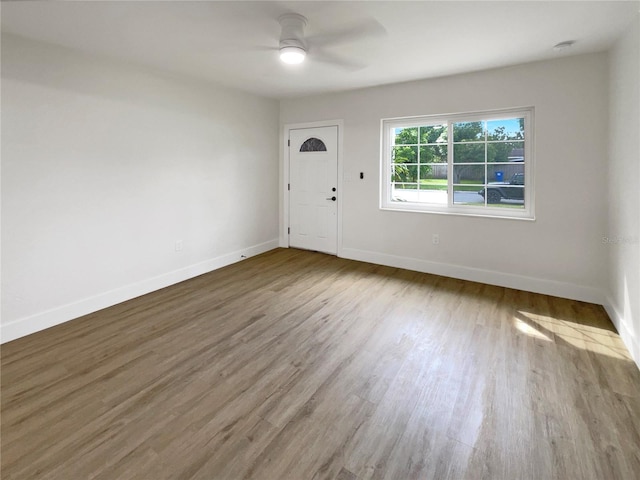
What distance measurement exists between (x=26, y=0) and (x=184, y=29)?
98 centimetres

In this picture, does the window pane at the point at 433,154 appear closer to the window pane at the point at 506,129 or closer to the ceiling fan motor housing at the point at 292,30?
the window pane at the point at 506,129

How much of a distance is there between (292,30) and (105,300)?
3.10 m

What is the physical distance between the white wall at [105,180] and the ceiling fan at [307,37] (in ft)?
6.02

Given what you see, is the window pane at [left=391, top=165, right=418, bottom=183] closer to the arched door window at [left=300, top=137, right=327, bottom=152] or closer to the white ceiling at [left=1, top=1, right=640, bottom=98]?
the arched door window at [left=300, top=137, right=327, bottom=152]

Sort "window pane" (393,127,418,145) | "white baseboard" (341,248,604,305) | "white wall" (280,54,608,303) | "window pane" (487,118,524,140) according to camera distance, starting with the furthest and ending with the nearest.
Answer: "window pane" (393,127,418,145)
"window pane" (487,118,524,140)
"white baseboard" (341,248,604,305)
"white wall" (280,54,608,303)

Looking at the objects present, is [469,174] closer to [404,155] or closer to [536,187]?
[536,187]

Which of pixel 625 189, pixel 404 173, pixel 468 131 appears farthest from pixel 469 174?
pixel 625 189

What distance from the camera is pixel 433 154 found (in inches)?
174

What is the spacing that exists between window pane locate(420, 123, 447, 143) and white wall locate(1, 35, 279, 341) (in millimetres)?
2521

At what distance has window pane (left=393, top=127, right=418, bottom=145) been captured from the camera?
456 centimetres

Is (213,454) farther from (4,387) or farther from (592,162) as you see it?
(592,162)

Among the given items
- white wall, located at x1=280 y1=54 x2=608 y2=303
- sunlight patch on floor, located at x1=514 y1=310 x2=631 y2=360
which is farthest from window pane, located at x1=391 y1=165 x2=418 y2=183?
sunlight patch on floor, located at x1=514 y1=310 x2=631 y2=360

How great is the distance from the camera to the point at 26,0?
7.30 feet

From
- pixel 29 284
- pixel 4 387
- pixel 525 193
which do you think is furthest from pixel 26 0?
pixel 525 193
